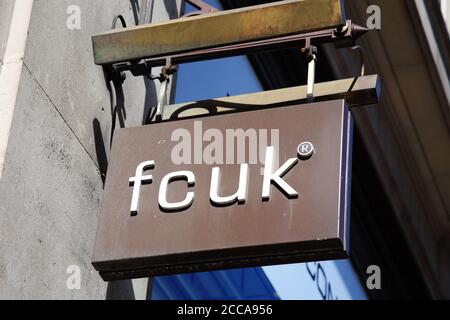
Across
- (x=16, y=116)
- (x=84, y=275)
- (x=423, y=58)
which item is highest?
(x=423, y=58)

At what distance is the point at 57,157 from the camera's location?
18.2 ft

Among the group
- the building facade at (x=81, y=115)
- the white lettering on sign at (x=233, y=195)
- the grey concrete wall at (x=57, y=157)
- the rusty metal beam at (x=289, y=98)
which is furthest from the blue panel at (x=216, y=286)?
the white lettering on sign at (x=233, y=195)

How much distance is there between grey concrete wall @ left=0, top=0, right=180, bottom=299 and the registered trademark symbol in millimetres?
1283

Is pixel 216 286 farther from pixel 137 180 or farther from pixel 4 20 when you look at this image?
pixel 4 20

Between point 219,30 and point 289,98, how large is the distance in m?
0.52

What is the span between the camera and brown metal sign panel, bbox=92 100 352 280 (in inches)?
190

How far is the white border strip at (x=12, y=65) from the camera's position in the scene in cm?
509

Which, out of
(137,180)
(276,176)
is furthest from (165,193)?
(276,176)

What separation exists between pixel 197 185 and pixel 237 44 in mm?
942
